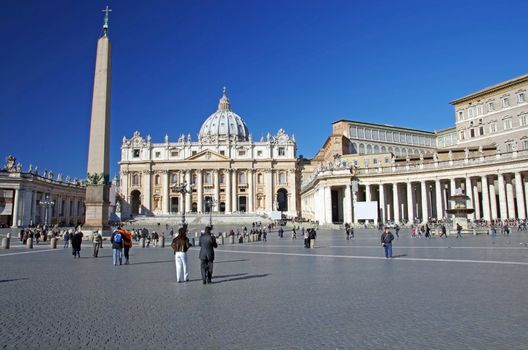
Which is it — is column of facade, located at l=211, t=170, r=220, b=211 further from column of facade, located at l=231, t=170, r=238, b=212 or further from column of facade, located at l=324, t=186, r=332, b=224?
column of facade, located at l=324, t=186, r=332, b=224

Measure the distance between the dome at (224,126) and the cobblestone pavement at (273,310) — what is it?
329 ft

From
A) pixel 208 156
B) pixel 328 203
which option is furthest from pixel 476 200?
pixel 208 156

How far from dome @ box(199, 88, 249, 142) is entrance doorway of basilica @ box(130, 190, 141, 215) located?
94.0 feet

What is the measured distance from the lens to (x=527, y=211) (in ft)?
131

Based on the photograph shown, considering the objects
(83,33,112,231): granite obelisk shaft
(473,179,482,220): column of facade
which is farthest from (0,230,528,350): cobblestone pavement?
(473,179,482,220): column of facade

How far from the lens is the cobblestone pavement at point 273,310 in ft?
14.6

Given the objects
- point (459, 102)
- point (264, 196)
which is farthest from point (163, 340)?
point (264, 196)

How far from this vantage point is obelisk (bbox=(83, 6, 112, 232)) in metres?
21.9

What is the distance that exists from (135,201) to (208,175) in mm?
16334

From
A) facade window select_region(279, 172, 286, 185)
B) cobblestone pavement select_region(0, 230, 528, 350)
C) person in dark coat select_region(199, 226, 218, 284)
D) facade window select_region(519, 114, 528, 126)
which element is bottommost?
cobblestone pavement select_region(0, 230, 528, 350)

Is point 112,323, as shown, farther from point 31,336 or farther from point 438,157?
point 438,157

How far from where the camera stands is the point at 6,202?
163ft

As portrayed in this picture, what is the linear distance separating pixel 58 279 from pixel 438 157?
153 ft

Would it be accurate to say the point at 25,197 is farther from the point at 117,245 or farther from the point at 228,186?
the point at 117,245
